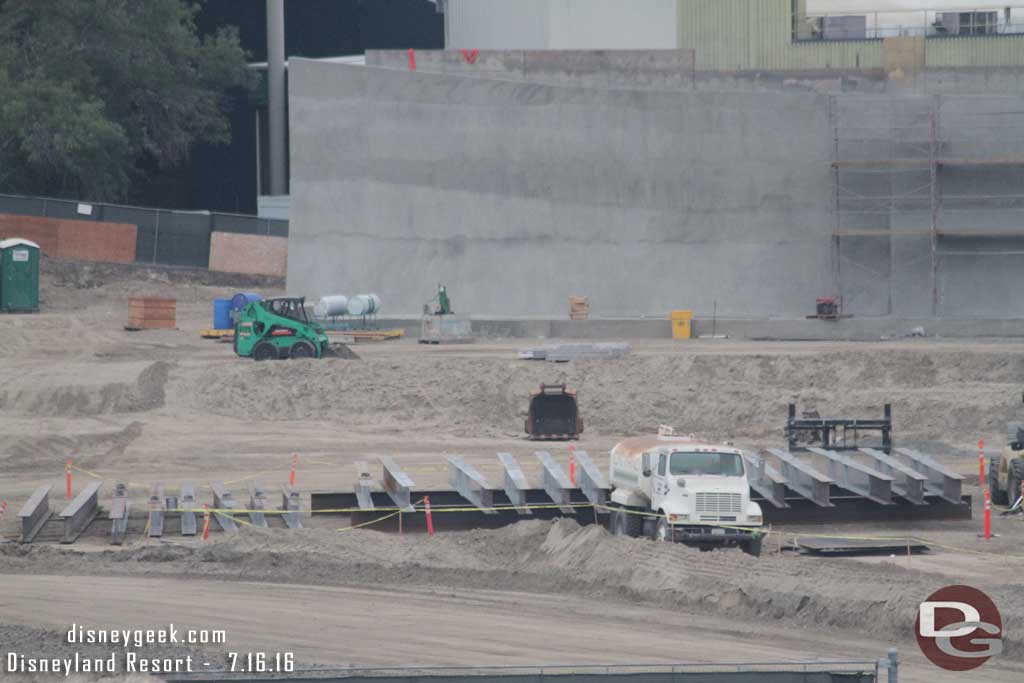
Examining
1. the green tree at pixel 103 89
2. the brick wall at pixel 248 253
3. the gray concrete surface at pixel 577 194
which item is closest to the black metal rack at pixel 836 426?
the gray concrete surface at pixel 577 194

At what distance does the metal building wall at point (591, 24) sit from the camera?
184ft

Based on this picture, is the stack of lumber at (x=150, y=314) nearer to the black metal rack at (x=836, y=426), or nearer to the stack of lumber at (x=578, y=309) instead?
the stack of lumber at (x=578, y=309)

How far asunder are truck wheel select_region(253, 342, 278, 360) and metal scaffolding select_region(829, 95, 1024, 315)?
20.4m

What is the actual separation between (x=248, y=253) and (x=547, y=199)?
16030mm

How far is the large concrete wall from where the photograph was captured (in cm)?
5109

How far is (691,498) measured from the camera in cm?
2122

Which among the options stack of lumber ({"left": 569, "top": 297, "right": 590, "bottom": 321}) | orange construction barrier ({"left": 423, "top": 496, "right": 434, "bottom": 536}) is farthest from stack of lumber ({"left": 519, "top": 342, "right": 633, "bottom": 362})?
orange construction barrier ({"left": 423, "top": 496, "right": 434, "bottom": 536})

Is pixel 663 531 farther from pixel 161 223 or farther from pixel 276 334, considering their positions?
pixel 161 223

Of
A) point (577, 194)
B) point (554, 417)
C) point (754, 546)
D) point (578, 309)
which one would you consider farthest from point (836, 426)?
point (577, 194)

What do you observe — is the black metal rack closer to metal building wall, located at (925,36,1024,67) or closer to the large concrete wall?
the large concrete wall

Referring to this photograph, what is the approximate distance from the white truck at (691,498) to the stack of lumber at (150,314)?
28723 millimetres

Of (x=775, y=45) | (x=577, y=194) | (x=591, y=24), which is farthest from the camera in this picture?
(x=591, y=24)

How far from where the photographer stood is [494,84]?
51.3 metres

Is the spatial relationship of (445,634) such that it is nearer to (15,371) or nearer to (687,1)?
(15,371)
